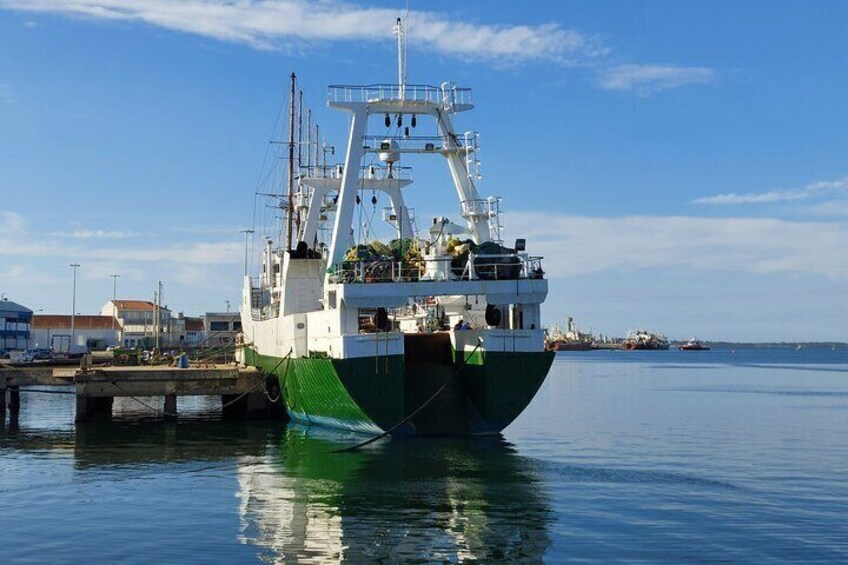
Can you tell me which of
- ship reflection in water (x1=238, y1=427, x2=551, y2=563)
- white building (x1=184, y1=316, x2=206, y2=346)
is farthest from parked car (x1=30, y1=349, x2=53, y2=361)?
ship reflection in water (x1=238, y1=427, x2=551, y2=563)

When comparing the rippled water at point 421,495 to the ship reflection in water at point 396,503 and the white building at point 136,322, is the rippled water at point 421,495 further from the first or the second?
the white building at point 136,322

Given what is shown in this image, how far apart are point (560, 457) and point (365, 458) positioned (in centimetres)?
620

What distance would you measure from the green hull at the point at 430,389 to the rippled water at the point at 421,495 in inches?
31.7

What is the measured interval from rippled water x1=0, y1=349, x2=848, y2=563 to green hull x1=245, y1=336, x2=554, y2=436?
0.80 meters

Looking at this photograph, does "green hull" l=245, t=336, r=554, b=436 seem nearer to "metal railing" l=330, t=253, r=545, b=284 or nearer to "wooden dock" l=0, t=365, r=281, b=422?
"metal railing" l=330, t=253, r=545, b=284

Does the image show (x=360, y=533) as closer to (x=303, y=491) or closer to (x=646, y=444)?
(x=303, y=491)

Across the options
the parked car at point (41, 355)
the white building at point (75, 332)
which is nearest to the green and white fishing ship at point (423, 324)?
the parked car at point (41, 355)

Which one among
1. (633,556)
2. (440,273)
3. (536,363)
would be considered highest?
(440,273)

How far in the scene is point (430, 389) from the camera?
92.7 ft

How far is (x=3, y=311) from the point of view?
93.8 metres

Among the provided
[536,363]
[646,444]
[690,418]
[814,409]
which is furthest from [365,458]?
[814,409]

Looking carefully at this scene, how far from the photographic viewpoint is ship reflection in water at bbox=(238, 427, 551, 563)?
52.0ft

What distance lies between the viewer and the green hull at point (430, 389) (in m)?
26.9

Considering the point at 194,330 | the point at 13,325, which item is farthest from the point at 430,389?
the point at 194,330
